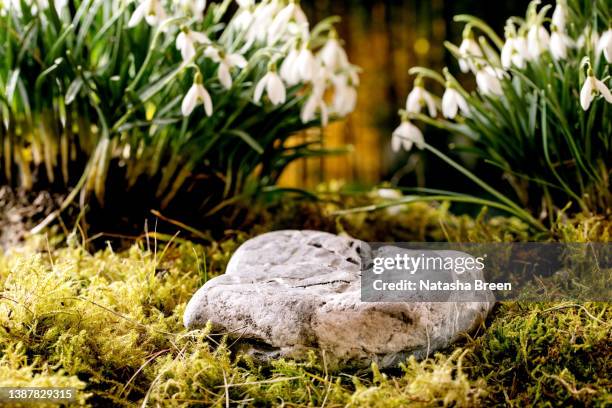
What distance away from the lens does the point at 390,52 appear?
3.44 meters

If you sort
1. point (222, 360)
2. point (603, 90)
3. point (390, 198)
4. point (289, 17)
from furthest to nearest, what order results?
point (390, 198) → point (289, 17) → point (603, 90) → point (222, 360)

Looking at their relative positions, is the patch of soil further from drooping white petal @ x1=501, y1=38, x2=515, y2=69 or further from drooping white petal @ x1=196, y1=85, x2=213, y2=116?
drooping white petal @ x1=501, y1=38, x2=515, y2=69

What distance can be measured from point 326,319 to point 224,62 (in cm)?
60

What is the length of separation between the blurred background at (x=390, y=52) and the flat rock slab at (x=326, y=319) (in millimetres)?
2369

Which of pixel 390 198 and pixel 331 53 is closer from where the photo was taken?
pixel 331 53

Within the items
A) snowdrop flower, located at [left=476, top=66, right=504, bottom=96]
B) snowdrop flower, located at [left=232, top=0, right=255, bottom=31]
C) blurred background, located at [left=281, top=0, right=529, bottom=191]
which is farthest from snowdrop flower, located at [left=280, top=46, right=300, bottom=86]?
blurred background, located at [left=281, top=0, right=529, bottom=191]

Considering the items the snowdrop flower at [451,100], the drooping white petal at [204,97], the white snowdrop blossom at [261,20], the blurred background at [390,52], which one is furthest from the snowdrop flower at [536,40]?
the blurred background at [390,52]

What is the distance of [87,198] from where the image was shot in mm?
1306

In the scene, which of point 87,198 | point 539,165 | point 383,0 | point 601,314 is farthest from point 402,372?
point 383,0

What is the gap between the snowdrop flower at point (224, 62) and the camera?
47.6 inches

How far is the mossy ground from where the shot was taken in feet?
2.61

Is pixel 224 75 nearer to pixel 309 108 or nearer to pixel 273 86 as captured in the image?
pixel 273 86

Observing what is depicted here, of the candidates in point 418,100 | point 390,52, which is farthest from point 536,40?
point 390,52

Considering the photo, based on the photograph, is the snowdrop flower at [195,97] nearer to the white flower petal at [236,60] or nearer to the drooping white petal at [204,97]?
the drooping white petal at [204,97]
